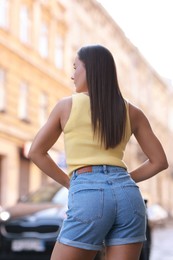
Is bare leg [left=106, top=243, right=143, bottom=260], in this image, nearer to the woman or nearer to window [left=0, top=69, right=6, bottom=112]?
the woman

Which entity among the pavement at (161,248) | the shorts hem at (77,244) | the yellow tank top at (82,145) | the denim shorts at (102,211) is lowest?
the pavement at (161,248)

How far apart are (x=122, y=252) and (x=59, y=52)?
29335 millimetres

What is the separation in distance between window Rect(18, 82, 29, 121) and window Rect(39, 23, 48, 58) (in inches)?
109

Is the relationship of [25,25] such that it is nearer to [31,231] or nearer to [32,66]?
[32,66]

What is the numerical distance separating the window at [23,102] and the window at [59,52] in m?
4.52

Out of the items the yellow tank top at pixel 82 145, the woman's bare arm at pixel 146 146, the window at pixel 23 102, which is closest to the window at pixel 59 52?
the window at pixel 23 102

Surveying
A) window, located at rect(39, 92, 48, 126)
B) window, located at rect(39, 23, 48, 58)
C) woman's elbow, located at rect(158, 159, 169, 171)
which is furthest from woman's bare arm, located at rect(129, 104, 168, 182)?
window, located at rect(39, 23, 48, 58)

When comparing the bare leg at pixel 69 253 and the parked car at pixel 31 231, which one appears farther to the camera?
the parked car at pixel 31 231

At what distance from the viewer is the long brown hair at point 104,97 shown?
2.89 meters

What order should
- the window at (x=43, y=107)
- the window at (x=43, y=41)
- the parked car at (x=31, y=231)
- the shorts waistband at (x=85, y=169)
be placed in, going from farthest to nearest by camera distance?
the window at (x=43, y=41)
the window at (x=43, y=107)
the parked car at (x=31, y=231)
the shorts waistband at (x=85, y=169)

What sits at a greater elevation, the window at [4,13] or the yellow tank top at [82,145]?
the window at [4,13]

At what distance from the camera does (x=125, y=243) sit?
2.81 m

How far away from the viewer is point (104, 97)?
296cm

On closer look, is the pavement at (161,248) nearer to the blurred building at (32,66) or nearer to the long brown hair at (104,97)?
the blurred building at (32,66)
